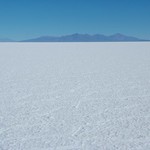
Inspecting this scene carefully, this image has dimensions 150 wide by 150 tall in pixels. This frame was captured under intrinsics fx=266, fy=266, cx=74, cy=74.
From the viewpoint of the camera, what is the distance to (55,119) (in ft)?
9.64

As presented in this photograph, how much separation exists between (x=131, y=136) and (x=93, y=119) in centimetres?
57

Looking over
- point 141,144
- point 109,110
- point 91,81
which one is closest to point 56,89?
point 91,81

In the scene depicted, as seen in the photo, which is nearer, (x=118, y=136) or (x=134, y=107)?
(x=118, y=136)

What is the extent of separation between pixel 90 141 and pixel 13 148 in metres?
0.67

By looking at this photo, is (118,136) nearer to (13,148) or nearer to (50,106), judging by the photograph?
(13,148)

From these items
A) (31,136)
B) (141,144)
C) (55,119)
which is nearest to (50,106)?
(55,119)

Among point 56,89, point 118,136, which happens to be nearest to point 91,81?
point 56,89

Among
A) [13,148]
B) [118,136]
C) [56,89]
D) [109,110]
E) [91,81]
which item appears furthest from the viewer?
[91,81]

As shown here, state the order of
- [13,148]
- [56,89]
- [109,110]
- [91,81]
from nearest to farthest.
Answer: [13,148] < [109,110] < [56,89] < [91,81]

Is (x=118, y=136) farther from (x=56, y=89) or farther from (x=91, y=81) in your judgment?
(x=91, y=81)

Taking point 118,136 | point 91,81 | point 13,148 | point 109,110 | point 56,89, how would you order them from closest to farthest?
point 13,148, point 118,136, point 109,110, point 56,89, point 91,81

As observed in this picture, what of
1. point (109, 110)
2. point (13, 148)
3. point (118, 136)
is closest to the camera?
point (13, 148)

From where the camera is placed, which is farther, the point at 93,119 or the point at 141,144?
the point at 93,119

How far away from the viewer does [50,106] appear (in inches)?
136
